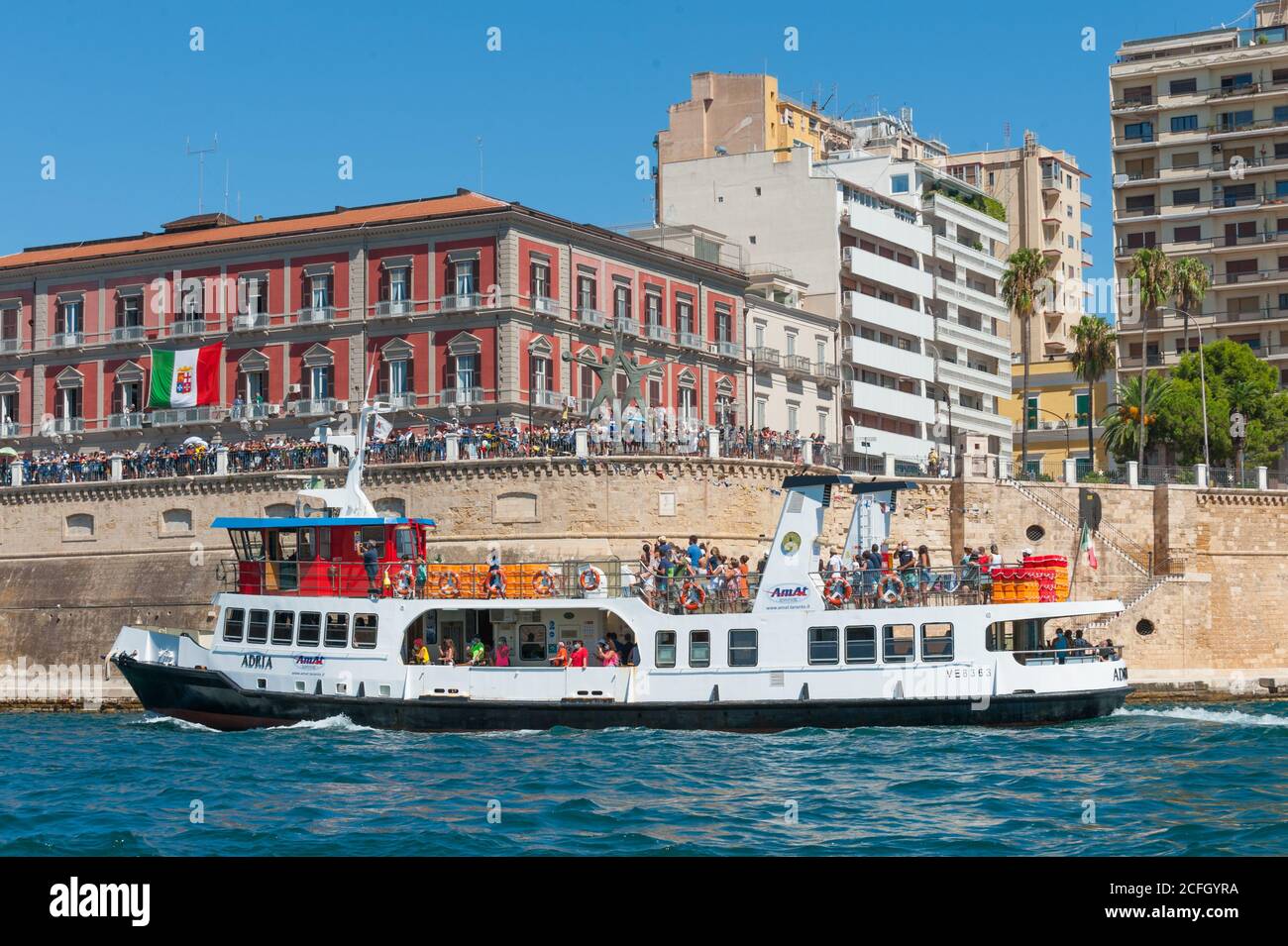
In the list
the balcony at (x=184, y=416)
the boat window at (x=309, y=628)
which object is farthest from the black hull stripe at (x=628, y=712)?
the balcony at (x=184, y=416)

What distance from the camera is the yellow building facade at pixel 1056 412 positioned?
8369cm

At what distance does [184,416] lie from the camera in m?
57.7

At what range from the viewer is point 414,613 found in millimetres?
35000

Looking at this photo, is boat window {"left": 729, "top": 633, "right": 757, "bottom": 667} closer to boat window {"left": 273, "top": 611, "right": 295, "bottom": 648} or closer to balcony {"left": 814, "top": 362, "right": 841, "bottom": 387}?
boat window {"left": 273, "top": 611, "right": 295, "bottom": 648}

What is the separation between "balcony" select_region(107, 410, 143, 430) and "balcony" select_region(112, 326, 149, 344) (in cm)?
265

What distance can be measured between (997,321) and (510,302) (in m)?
40.2

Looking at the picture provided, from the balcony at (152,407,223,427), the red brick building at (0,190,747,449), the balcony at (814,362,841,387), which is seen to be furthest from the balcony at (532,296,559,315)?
the balcony at (814,362,841,387)

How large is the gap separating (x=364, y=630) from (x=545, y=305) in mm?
22503

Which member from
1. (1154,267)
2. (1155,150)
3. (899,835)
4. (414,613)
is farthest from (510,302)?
(1155,150)

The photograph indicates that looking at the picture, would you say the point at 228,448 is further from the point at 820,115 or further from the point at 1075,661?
the point at 820,115

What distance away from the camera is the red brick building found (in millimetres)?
54875

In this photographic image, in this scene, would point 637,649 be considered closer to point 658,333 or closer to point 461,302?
point 461,302

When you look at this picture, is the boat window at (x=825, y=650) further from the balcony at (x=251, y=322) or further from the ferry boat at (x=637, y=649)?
the balcony at (x=251, y=322)

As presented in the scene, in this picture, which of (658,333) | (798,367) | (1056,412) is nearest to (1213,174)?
(1056,412)
